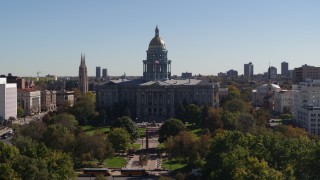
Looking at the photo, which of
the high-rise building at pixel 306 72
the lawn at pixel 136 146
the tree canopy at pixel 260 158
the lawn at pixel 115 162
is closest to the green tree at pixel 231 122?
the lawn at pixel 136 146

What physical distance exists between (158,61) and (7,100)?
3869cm

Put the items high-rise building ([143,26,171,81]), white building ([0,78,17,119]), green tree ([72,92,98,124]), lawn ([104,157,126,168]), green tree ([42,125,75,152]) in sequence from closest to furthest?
green tree ([42,125,75,152]), lawn ([104,157,126,168]), green tree ([72,92,98,124]), white building ([0,78,17,119]), high-rise building ([143,26,171,81])

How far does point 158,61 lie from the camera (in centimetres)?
13925

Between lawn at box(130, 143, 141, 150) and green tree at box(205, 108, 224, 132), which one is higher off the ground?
green tree at box(205, 108, 224, 132)

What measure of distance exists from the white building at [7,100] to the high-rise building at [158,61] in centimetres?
3356

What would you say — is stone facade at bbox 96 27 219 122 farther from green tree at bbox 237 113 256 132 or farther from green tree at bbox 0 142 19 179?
green tree at bbox 0 142 19 179

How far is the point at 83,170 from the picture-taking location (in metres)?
62.5

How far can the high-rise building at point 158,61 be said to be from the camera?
14025cm

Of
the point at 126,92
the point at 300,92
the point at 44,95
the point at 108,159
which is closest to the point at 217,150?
the point at 108,159

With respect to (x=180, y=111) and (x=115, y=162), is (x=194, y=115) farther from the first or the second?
(x=115, y=162)

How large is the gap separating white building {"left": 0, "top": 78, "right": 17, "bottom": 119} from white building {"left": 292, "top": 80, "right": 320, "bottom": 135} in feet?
206

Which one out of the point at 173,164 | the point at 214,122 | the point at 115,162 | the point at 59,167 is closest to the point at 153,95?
the point at 214,122

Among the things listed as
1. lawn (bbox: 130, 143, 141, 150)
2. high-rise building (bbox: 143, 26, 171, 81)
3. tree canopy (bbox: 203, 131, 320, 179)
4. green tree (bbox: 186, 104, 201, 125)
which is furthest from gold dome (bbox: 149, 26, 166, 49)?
tree canopy (bbox: 203, 131, 320, 179)

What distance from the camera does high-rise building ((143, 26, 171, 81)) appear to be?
140 metres
